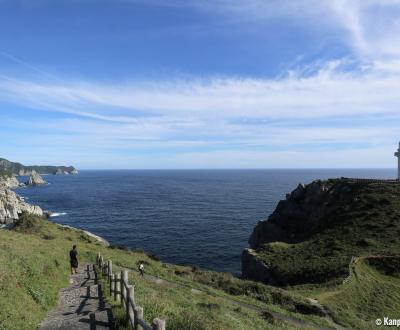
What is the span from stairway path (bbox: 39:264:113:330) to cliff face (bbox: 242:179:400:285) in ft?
103

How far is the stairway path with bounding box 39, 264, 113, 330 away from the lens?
13773mm

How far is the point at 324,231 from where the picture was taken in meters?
61.2

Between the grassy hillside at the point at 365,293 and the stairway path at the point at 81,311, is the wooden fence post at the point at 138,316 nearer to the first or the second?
the stairway path at the point at 81,311

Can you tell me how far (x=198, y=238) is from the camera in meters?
88.9

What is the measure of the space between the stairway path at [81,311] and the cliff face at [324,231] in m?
31.4

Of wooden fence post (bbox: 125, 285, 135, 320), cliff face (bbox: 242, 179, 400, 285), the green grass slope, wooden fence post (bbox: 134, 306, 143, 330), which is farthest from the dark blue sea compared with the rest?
wooden fence post (bbox: 134, 306, 143, 330)

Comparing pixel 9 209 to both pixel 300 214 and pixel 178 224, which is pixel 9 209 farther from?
pixel 300 214

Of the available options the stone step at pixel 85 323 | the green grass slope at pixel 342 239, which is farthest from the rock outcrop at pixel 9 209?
the stone step at pixel 85 323

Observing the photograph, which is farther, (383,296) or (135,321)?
(383,296)

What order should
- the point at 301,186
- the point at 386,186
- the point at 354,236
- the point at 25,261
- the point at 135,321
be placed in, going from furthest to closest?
the point at 301,186
the point at 386,186
the point at 354,236
the point at 25,261
the point at 135,321

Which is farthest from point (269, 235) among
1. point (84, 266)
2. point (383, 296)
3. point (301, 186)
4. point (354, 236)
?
point (84, 266)

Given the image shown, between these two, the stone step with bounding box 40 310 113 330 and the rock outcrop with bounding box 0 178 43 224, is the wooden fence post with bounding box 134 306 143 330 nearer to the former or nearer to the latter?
the stone step with bounding box 40 310 113 330

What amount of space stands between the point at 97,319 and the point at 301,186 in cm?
7958

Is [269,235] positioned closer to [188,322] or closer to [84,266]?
[84,266]
